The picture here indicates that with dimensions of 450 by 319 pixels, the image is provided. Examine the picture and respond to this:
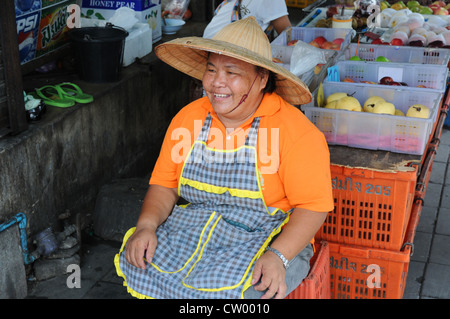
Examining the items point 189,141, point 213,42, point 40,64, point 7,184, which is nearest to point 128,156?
point 40,64

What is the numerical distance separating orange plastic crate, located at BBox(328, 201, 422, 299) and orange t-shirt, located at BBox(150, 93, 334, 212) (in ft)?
2.03

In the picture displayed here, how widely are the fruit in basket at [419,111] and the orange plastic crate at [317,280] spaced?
34.8 inches

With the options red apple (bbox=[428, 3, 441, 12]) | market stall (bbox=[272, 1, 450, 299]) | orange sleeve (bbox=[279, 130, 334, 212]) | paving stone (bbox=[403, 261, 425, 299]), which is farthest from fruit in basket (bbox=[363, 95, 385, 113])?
red apple (bbox=[428, 3, 441, 12])

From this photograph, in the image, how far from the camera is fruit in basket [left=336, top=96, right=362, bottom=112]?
321 cm

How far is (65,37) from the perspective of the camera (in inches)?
184

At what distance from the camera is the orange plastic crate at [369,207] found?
2.82 meters

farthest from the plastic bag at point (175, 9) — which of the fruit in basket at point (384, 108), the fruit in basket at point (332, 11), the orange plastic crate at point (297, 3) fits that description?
the orange plastic crate at point (297, 3)

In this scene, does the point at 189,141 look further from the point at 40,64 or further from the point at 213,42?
the point at 40,64

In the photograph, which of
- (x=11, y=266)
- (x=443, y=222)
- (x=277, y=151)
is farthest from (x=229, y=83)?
(x=443, y=222)

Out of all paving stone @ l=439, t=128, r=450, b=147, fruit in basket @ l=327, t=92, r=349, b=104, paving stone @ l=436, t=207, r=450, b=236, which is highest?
fruit in basket @ l=327, t=92, r=349, b=104

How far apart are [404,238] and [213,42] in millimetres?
1465

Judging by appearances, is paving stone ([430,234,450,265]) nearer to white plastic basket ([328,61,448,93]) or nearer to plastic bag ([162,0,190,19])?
white plastic basket ([328,61,448,93])

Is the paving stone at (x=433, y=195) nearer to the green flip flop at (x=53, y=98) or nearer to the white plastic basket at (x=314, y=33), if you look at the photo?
the white plastic basket at (x=314, y=33)

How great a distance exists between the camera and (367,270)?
3006mm
